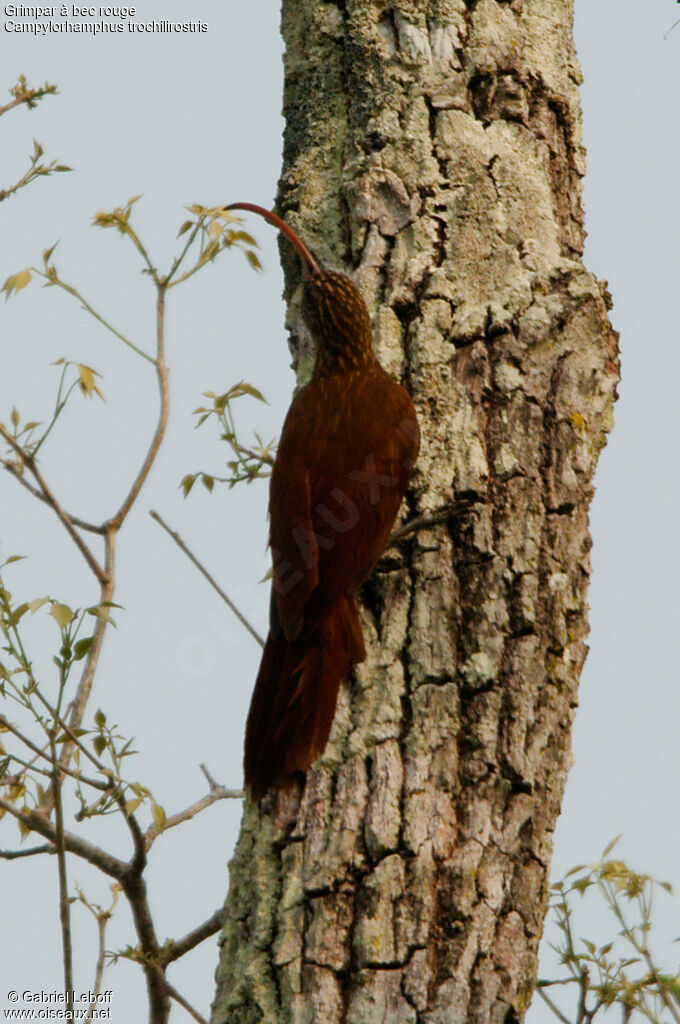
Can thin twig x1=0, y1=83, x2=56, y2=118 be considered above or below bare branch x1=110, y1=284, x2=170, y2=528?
above

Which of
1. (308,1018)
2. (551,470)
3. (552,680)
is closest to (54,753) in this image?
(308,1018)

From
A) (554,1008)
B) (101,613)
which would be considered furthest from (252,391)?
(554,1008)

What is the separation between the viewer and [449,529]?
263 centimetres

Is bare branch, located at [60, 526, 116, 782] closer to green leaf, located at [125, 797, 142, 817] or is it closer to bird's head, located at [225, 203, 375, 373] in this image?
green leaf, located at [125, 797, 142, 817]

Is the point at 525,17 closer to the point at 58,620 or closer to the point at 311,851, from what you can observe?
the point at 58,620

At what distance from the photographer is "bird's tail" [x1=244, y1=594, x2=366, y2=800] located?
2475mm

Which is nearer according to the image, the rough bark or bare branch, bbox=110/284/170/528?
the rough bark

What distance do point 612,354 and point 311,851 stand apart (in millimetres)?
1347

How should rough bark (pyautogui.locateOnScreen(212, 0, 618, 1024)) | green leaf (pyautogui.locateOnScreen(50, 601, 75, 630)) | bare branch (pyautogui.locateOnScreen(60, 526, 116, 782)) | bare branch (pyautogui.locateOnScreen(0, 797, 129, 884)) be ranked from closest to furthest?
rough bark (pyautogui.locateOnScreen(212, 0, 618, 1024)), green leaf (pyautogui.locateOnScreen(50, 601, 75, 630)), bare branch (pyautogui.locateOnScreen(0, 797, 129, 884)), bare branch (pyautogui.locateOnScreen(60, 526, 116, 782))

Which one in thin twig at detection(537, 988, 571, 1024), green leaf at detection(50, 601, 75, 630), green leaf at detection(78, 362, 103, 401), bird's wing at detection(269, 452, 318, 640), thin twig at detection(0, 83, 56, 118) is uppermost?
thin twig at detection(0, 83, 56, 118)

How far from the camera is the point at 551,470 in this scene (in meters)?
2.65

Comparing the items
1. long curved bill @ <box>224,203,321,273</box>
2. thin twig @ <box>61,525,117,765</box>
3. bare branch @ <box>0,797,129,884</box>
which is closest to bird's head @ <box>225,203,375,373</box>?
long curved bill @ <box>224,203,321,273</box>

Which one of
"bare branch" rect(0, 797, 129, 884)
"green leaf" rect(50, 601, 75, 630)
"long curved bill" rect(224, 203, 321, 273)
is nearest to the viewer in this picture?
"green leaf" rect(50, 601, 75, 630)

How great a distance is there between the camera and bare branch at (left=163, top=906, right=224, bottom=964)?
2.70 metres
